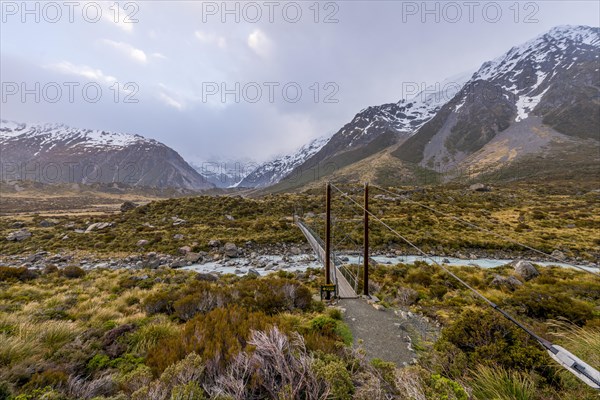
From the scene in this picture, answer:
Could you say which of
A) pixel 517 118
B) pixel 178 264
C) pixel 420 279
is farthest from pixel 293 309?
pixel 517 118

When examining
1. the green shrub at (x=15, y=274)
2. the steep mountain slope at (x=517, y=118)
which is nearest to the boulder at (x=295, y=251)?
the green shrub at (x=15, y=274)

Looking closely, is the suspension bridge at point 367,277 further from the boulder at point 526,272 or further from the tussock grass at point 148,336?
the tussock grass at point 148,336

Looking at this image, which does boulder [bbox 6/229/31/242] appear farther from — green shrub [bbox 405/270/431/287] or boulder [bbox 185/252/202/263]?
green shrub [bbox 405/270/431/287]

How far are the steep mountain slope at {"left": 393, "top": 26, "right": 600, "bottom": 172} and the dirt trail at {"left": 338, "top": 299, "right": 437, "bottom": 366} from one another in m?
138

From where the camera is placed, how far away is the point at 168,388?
3.58 metres

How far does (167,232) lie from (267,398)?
28.1 meters

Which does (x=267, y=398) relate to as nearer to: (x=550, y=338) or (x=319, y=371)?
(x=319, y=371)

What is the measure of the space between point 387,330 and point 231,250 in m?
17.4

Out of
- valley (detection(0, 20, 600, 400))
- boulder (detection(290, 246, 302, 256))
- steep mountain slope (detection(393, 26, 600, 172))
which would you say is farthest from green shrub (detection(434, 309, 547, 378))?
steep mountain slope (detection(393, 26, 600, 172))

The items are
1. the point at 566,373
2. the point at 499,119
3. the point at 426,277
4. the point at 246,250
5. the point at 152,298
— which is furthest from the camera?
the point at 499,119

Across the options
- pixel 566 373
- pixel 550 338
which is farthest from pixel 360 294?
pixel 566 373

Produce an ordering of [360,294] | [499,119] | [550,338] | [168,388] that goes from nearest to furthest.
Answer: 1. [168,388]
2. [550,338]
3. [360,294]
4. [499,119]

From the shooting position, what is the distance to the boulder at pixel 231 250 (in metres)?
21.6

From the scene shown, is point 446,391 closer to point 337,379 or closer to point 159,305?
point 337,379
